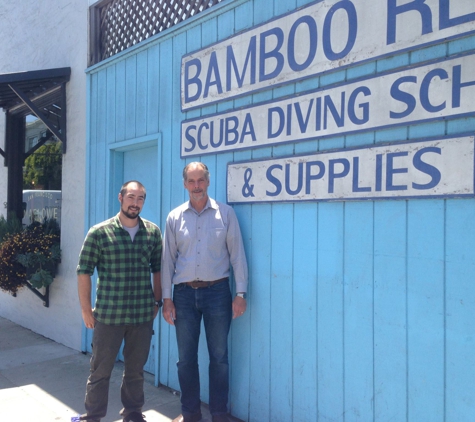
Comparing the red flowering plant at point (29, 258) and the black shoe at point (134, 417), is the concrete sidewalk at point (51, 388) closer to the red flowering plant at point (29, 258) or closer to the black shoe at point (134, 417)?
the black shoe at point (134, 417)

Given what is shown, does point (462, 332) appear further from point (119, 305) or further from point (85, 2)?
point (85, 2)

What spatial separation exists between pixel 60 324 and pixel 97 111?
2570 millimetres

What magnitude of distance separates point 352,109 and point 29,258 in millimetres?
4471

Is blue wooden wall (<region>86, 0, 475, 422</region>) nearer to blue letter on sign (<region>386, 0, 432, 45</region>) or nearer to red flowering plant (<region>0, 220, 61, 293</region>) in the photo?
blue letter on sign (<region>386, 0, 432, 45</region>)

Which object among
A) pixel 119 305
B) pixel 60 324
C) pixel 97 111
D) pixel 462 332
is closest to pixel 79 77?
pixel 97 111

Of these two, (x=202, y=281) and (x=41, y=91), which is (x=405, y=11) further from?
(x=41, y=91)

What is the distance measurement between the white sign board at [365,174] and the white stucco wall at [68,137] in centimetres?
282

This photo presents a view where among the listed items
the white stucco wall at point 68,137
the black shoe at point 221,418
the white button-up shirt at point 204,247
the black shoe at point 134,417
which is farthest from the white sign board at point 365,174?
the white stucco wall at point 68,137

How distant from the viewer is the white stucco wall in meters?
6.02

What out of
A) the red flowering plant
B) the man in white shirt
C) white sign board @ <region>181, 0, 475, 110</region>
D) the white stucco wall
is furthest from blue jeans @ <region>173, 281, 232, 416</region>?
the red flowering plant

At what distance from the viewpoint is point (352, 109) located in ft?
10.3

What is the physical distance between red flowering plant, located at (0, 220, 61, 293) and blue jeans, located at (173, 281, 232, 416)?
3070mm

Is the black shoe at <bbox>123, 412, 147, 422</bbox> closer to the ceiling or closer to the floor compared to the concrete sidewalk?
closer to the ceiling

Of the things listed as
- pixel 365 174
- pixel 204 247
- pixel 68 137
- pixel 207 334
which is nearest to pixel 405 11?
pixel 365 174
